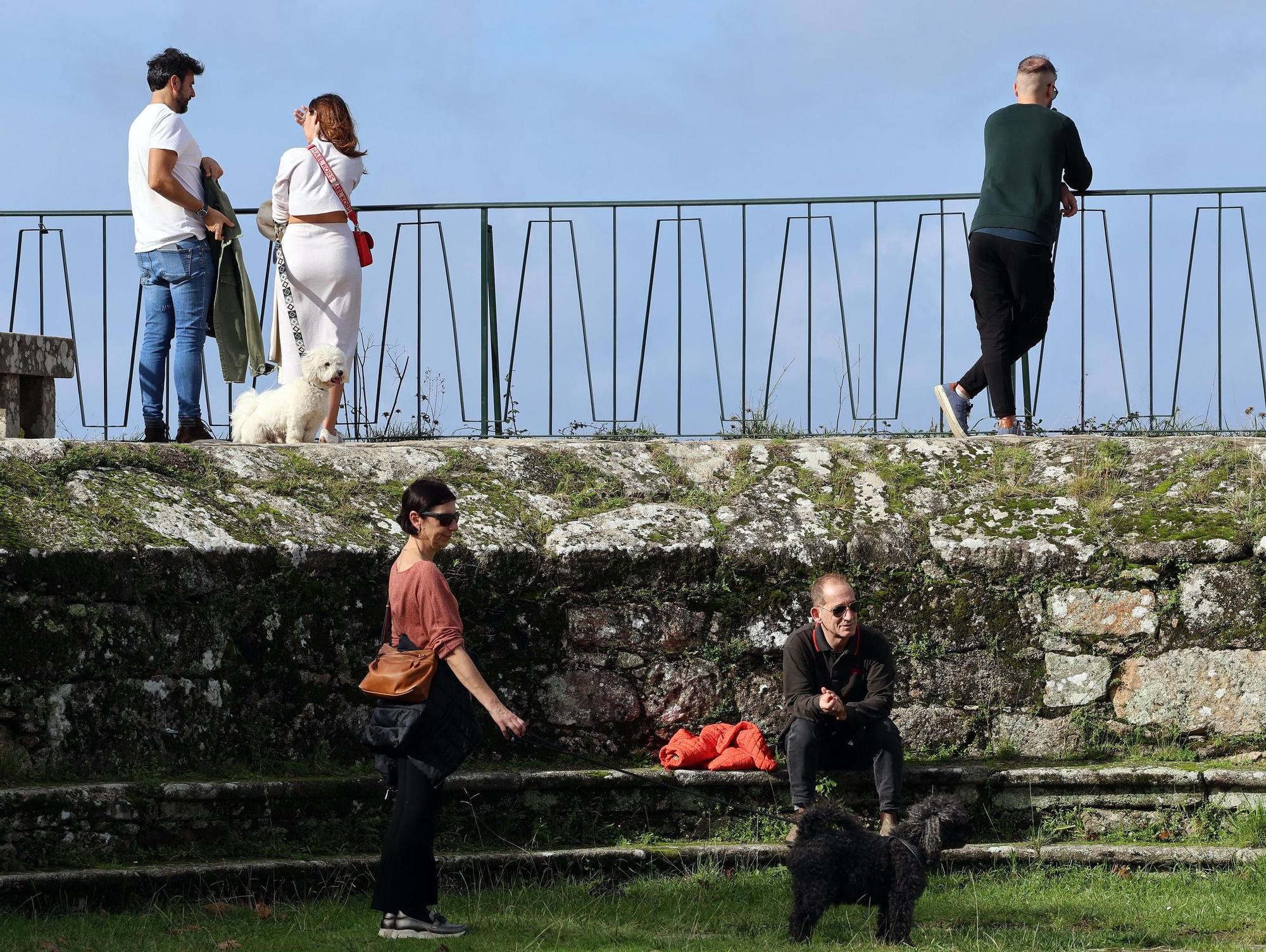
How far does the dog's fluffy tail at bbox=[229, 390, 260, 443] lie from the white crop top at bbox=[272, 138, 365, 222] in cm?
105

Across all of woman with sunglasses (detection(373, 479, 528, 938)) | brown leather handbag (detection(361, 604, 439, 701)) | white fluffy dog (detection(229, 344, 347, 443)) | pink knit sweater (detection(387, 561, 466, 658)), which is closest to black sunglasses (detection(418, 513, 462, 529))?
woman with sunglasses (detection(373, 479, 528, 938))

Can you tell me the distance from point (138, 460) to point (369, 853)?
209 cm

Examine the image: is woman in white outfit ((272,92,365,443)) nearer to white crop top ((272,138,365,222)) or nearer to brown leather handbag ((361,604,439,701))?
white crop top ((272,138,365,222))

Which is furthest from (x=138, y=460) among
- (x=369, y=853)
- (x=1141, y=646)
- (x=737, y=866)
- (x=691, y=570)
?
(x=1141, y=646)

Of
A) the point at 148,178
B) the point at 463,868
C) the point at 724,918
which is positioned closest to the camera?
the point at 724,918

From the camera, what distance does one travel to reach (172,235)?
7426 millimetres

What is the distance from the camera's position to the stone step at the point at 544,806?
5.44 m

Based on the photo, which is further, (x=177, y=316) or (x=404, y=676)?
(x=177, y=316)

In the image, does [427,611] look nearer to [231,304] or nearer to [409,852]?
[409,852]

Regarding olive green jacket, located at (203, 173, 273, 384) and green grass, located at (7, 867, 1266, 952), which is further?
olive green jacket, located at (203, 173, 273, 384)

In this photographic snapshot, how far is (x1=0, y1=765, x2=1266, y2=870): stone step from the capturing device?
17.8ft

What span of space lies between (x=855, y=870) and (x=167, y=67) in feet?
17.4

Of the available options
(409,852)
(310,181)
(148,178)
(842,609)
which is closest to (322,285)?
(310,181)

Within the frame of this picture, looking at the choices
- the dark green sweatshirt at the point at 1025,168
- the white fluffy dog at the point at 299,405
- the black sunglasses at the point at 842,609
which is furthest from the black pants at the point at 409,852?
the dark green sweatshirt at the point at 1025,168
